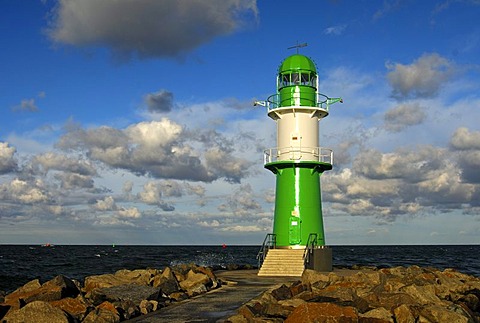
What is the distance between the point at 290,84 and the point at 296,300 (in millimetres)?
14575

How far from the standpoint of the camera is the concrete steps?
2202cm

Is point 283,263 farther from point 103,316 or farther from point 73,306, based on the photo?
point 103,316

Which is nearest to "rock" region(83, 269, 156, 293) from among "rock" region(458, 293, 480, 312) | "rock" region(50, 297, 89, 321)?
"rock" region(50, 297, 89, 321)

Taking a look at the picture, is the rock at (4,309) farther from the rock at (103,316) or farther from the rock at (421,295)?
the rock at (421,295)

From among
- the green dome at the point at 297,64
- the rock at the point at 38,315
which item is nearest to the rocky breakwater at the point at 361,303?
the rock at the point at 38,315

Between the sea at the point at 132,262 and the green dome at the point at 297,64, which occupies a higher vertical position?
the green dome at the point at 297,64

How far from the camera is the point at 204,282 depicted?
1689 centimetres

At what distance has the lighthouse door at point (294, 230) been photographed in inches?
949

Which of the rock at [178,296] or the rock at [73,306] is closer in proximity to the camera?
the rock at [73,306]

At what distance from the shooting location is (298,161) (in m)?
24.0

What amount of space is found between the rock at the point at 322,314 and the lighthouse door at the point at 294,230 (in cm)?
1348

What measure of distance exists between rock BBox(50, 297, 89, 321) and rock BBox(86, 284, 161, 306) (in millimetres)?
842

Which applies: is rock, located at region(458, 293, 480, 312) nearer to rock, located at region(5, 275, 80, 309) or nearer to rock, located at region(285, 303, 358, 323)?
rock, located at region(285, 303, 358, 323)

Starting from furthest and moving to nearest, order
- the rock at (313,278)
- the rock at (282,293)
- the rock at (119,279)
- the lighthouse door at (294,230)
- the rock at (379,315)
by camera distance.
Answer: the lighthouse door at (294,230)
the rock at (119,279)
the rock at (313,278)
the rock at (282,293)
the rock at (379,315)
